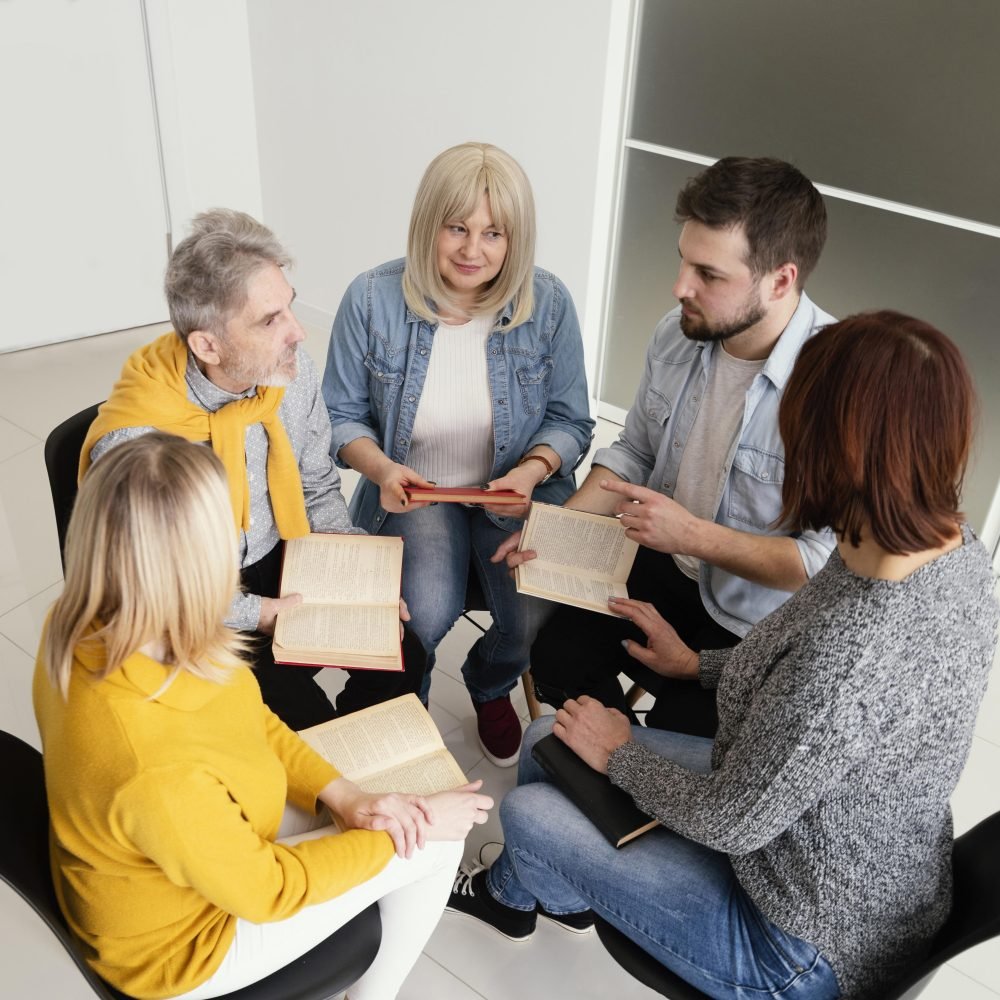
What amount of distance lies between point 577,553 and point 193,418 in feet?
2.67

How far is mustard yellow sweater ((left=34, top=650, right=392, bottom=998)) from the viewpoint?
1.10 metres

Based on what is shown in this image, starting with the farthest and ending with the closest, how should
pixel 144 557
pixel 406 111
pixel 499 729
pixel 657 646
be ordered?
1. pixel 406 111
2. pixel 499 729
3. pixel 657 646
4. pixel 144 557

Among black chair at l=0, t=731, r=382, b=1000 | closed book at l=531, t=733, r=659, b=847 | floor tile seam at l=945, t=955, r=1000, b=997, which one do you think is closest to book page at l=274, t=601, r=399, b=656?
closed book at l=531, t=733, r=659, b=847

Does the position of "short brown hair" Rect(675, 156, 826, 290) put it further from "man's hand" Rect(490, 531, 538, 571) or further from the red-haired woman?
"man's hand" Rect(490, 531, 538, 571)

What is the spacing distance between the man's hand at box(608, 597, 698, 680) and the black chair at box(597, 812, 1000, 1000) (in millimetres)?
528

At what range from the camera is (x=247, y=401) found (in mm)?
1806

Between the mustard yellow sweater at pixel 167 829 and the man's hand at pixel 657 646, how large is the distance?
0.74 m

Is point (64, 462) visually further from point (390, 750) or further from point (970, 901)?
point (970, 901)

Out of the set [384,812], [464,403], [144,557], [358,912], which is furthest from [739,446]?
[144,557]

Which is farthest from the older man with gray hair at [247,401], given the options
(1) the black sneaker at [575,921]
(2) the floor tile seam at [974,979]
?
(2) the floor tile seam at [974,979]

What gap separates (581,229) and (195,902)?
2864 mm

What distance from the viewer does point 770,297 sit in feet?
6.09

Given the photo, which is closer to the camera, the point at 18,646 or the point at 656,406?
the point at 656,406

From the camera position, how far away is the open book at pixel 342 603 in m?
1.76
